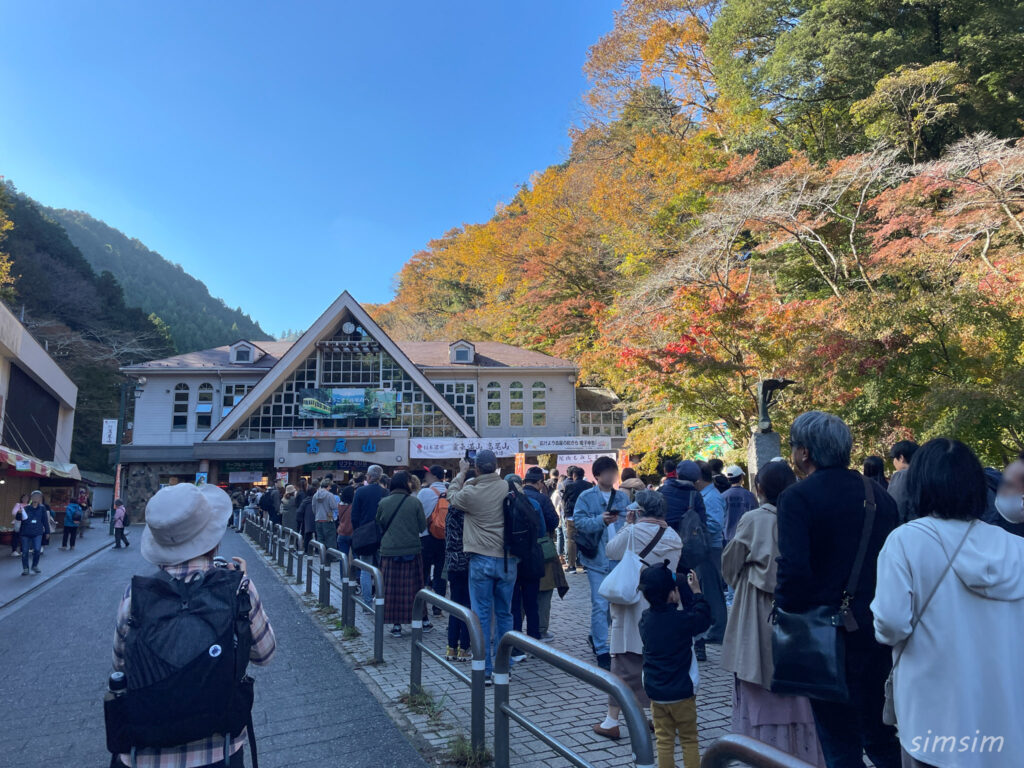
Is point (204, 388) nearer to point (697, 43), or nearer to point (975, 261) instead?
point (697, 43)

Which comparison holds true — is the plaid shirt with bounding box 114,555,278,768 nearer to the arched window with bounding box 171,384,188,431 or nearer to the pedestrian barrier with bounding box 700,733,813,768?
the pedestrian barrier with bounding box 700,733,813,768

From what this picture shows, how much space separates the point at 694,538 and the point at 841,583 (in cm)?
307

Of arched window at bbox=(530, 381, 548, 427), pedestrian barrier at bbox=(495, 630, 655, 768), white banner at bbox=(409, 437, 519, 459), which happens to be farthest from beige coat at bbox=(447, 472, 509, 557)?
arched window at bbox=(530, 381, 548, 427)

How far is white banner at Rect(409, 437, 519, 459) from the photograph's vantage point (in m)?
27.2

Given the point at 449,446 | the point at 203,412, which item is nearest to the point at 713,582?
the point at 449,446

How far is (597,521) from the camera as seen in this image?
5.35 m

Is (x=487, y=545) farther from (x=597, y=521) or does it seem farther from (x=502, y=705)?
(x=502, y=705)

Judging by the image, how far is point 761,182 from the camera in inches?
658

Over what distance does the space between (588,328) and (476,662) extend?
2678 cm

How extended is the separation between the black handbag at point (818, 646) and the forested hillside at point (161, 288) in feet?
228

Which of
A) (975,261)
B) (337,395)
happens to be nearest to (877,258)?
(975,261)

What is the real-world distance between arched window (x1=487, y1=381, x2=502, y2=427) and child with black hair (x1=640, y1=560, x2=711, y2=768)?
27.6m

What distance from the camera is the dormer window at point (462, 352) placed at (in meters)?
31.2

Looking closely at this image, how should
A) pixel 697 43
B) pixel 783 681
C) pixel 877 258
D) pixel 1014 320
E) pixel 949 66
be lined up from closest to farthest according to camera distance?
1. pixel 783 681
2. pixel 1014 320
3. pixel 877 258
4. pixel 949 66
5. pixel 697 43
